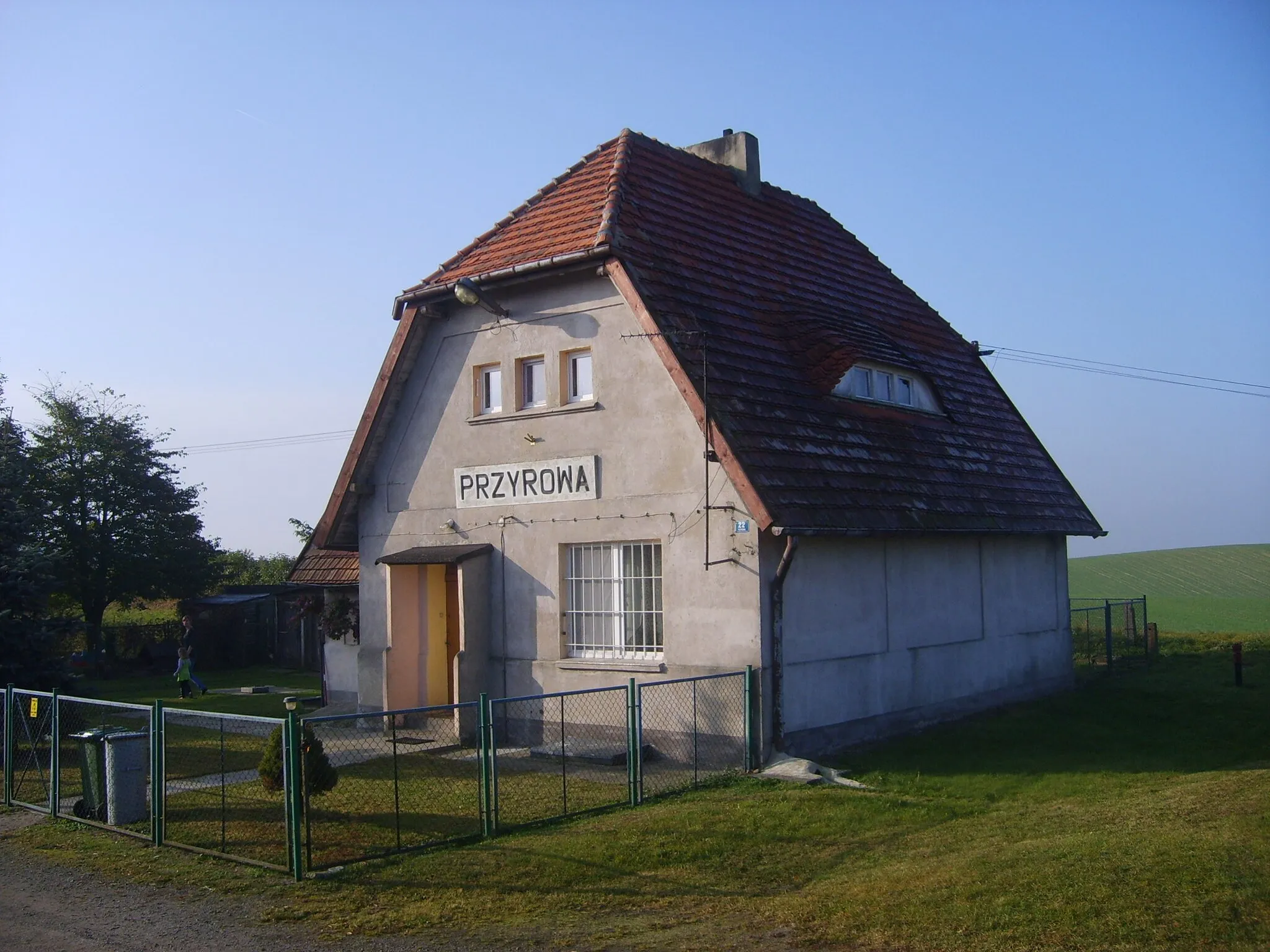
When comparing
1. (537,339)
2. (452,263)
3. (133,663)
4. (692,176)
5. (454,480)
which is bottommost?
(133,663)

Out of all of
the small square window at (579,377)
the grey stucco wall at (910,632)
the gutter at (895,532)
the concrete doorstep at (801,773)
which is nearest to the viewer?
the concrete doorstep at (801,773)

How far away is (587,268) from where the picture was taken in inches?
579

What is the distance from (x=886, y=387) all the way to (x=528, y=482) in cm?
564

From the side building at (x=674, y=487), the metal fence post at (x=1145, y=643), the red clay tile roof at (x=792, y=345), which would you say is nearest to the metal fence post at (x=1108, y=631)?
the metal fence post at (x=1145, y=643)

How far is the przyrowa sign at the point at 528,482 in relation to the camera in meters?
14.9

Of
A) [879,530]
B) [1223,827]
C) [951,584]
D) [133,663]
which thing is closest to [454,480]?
[879,530]

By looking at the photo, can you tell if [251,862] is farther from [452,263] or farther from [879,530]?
[452,263]

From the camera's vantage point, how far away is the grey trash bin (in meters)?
10.9

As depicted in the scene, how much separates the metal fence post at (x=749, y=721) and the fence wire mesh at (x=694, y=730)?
2.6 inches

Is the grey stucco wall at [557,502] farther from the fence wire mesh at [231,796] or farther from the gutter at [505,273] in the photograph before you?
the fence wire mesh at [231,796]

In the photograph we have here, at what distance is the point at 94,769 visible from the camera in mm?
11258

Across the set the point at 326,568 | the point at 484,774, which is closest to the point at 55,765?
the point at 484,774

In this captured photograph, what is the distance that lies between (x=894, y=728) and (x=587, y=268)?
23.5ft

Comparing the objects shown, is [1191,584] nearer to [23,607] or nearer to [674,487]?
[674,487]
